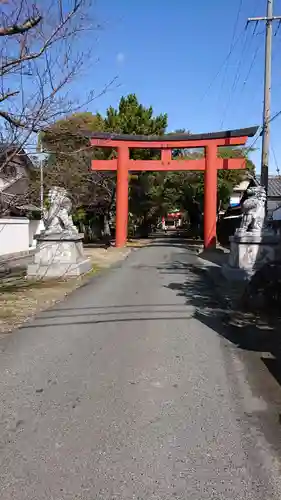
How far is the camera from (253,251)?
48.5 feet

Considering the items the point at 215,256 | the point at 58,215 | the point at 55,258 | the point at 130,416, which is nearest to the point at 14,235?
the point at 58,215

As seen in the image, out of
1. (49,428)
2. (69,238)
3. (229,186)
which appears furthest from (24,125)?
(229,186)

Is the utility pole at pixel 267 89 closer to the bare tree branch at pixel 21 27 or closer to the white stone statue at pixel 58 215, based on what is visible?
the white stone statue at pixel 58 215

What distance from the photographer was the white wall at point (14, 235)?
904 inches

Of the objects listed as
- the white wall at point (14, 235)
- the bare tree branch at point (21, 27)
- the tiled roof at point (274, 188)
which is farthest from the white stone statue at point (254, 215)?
the tiled roof at point (274, 188)

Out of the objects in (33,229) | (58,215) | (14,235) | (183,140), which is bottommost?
(14,235)

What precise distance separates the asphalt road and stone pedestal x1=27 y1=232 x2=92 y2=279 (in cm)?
724

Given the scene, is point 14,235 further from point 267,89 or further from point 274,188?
point 274,188

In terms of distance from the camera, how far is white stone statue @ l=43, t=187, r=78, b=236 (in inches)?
614

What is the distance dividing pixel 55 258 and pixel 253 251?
6.48m

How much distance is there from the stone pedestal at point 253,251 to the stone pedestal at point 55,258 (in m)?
5.15

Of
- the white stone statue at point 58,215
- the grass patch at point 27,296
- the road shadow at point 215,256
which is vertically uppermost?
the white stone statue at point 58,215

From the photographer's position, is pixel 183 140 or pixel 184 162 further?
pixel 184 162

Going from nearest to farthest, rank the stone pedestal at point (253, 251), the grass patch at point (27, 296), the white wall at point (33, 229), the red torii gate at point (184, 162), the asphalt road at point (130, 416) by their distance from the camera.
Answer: the asphalt road at point (130, 416) < the grass patch at point (27, 296) < the stone pedestal at point (253, 251) < the red torii gate at point (184, 162) < the white wall at point (33, 229)
